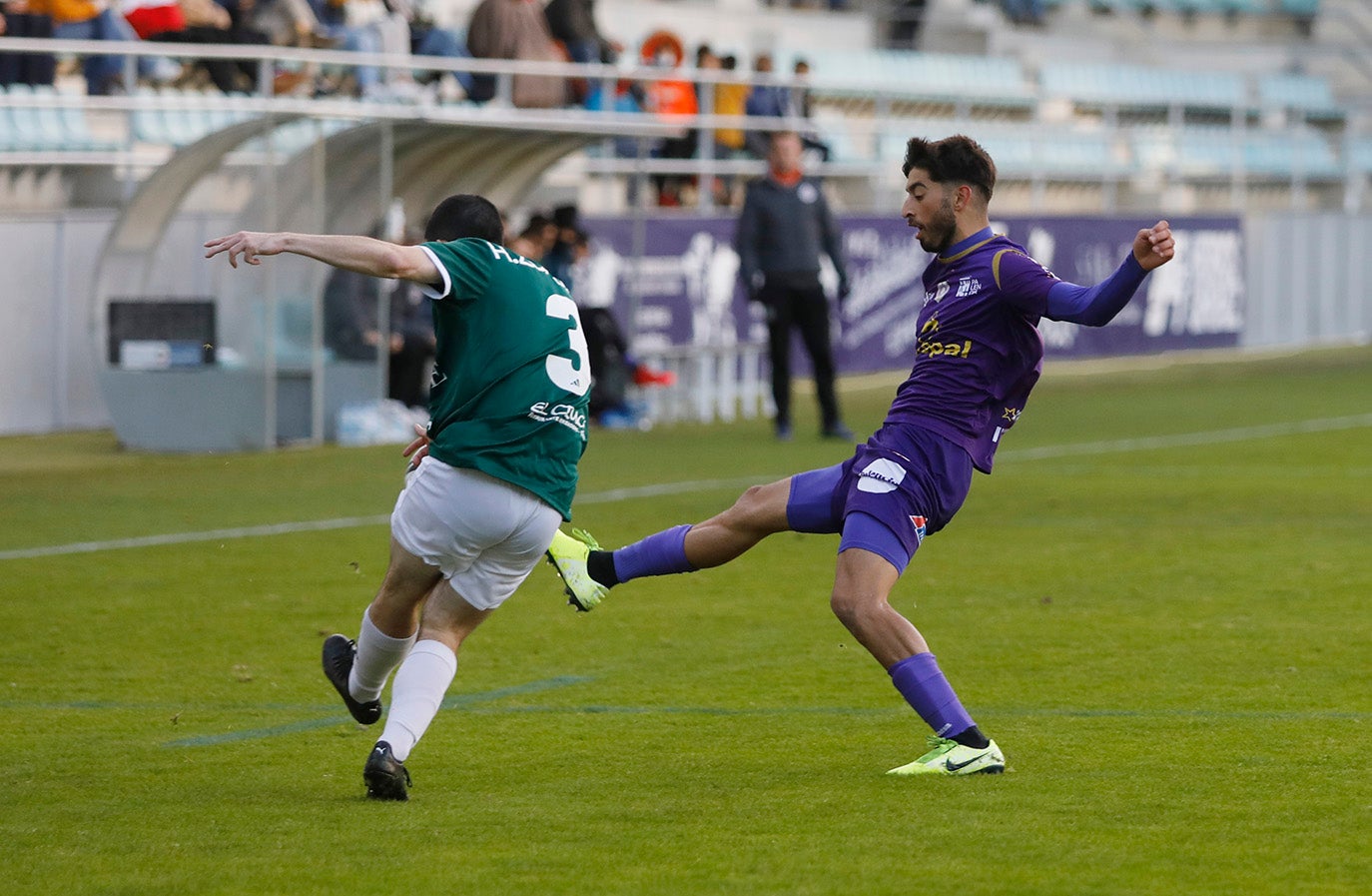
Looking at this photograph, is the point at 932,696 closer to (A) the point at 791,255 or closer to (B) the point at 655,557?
(B) the point at 655,557

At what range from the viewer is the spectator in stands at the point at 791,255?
1714 cm

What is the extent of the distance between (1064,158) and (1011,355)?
26.6 m

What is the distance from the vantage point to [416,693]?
18.3 ft

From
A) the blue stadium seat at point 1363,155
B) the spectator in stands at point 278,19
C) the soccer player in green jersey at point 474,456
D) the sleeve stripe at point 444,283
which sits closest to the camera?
the sleeve stripe at point 444,283

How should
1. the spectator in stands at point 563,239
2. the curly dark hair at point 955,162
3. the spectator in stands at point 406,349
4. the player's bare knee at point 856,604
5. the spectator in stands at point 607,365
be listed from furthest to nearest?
the spectator in stands at point 607,365 < the spectator in stands at point 563,239 < the spectator in stands at point 406,349 < the curly dark hair at point 955,162 < the player's bare knee at point 856,604

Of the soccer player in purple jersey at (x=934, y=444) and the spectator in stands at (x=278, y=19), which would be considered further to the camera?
the spectator in stands at (x=278, y=19)

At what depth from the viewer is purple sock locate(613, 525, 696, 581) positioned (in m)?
6.48

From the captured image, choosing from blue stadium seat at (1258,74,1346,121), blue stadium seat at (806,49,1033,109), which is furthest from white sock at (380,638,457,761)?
blue stadium seat at (1258,74,1346,121)

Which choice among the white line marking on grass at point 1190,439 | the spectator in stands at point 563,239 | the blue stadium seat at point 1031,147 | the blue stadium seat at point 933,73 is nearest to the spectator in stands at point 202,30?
the spectator in stands at point 563,239

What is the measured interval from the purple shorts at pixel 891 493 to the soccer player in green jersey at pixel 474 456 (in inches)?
31.0

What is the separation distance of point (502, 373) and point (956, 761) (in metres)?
1.62

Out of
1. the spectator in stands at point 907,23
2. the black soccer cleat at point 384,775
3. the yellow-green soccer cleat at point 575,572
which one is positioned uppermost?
the spectator in stands at point 907,23

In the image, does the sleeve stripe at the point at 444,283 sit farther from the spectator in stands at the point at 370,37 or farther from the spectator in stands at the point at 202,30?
the spectator in stands at the point at 370,37

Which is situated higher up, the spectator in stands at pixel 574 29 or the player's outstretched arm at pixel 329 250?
the spectator in stands at pixel 574 29
